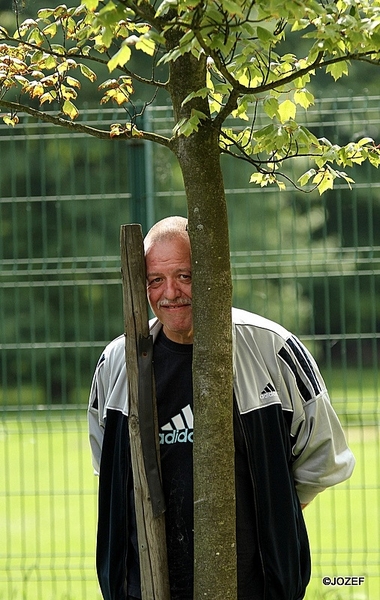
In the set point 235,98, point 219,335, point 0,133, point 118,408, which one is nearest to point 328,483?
point 118,408

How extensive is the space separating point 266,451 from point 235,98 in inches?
44.7

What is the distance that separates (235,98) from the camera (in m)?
2.70

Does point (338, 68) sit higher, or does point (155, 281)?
point (338, 68)

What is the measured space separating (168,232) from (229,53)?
0.85 metres

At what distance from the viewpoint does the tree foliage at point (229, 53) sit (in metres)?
2.34

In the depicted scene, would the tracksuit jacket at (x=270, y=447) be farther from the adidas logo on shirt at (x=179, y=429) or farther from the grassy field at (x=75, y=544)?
the grassy field at (x=75, y=544)

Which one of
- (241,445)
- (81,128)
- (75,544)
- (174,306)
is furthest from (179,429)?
(75,544)

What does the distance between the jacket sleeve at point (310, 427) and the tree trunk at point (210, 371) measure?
0.61 meters

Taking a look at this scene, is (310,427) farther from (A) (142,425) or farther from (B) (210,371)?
(B) (210,371)

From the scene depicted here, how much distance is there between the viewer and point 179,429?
10.8 feet

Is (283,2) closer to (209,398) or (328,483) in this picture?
(209,398)

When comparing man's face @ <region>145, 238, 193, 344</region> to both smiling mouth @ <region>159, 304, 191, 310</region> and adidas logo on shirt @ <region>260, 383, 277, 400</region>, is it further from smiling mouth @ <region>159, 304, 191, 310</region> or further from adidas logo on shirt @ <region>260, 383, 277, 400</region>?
adidas logo on shirt @ <region>260, 383, 277, 400</region>

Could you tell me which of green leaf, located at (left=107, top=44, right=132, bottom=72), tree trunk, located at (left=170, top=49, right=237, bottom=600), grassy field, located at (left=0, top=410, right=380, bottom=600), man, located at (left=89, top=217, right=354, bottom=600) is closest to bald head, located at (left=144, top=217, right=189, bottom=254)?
man, located at (left=89, top=217, right=354, bottom=600)

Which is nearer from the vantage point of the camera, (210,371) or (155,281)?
(210,371)
